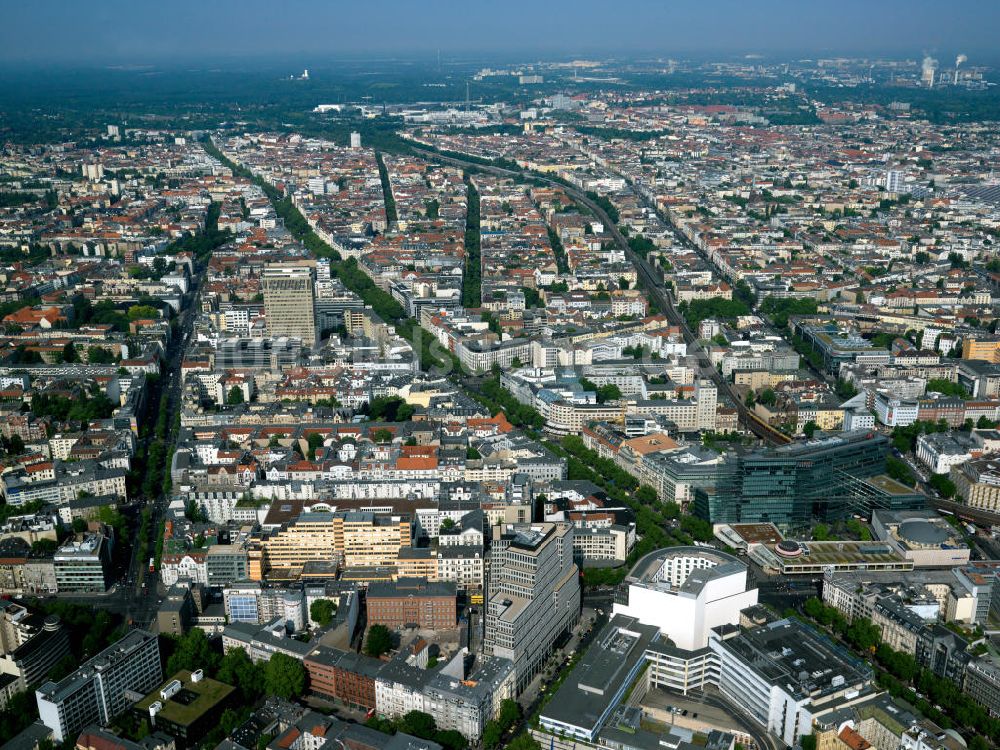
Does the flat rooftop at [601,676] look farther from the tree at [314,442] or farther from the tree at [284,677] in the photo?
the tree at [314,442]

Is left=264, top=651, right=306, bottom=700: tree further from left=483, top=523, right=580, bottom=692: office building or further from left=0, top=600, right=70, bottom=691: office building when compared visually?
left=0, top=600, right=70, bottom=691: office building

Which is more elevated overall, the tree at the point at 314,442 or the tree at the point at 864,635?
the tree at the point at 314,442

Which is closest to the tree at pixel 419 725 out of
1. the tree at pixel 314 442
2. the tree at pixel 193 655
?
the tree at pixel 193 655

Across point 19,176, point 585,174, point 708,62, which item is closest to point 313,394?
point 585,174

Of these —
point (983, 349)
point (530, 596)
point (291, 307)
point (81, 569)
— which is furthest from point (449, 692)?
point (983, 349)

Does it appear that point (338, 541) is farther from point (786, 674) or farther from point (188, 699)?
point (786, 674)

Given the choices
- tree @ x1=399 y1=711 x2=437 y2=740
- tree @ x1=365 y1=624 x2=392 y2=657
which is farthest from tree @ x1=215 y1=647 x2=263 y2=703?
tree @ x1=399 y1=711 x2=437 y2=740

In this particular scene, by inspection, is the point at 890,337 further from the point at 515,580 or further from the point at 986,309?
the point at 515,580
